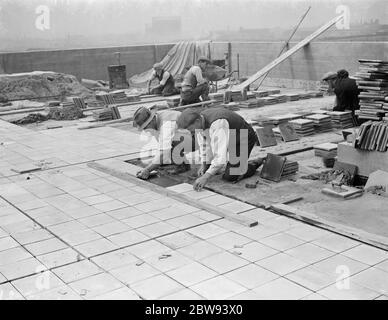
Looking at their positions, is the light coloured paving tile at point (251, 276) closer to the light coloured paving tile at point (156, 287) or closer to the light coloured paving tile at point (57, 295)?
the light coloured paving tile at point (156, 287)

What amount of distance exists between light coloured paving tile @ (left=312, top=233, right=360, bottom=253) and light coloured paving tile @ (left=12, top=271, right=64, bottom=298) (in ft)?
8.14

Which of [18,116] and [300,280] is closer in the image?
[300,280]

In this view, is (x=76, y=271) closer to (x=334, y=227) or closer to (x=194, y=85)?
(x=334, y=227)

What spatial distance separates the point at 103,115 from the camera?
1302cm

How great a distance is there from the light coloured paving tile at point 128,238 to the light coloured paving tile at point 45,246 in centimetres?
51

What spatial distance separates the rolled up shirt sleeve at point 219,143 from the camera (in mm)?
6785

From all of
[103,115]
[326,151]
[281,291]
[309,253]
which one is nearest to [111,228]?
[309,253]

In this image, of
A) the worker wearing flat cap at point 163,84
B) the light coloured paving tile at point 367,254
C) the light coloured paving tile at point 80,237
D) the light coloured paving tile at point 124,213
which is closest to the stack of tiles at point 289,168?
the light coloured paving tile at point 124,213

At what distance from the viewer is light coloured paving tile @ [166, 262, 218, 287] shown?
15.1 feet

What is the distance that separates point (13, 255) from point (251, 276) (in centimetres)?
236

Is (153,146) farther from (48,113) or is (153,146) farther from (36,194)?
(48,113)
